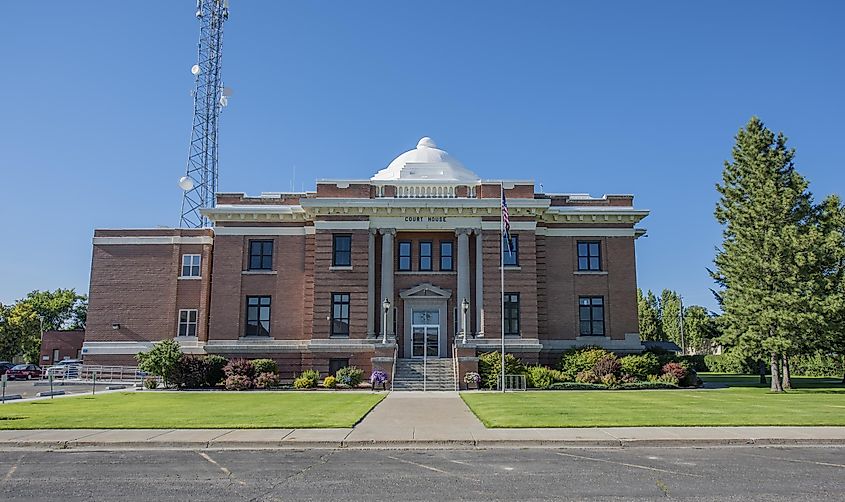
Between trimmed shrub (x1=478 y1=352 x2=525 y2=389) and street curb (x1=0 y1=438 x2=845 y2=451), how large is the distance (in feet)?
66.0

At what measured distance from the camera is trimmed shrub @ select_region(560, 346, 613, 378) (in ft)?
119

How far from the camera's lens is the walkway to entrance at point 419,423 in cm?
1470

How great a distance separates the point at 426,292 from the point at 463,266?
9.07 feet

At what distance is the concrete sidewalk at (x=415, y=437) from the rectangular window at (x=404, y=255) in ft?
77.8

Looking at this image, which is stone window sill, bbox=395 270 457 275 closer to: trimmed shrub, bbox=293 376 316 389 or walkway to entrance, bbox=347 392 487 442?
trimmed shrub, bbox=293 376 316 389

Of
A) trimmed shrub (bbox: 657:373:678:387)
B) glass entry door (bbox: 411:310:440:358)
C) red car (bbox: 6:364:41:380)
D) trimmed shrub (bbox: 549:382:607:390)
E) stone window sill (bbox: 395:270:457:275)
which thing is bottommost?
red car (bbox: 6:364:41:380)

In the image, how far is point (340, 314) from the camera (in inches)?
1508

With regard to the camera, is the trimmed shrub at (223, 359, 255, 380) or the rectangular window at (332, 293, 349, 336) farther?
the rectangular window at (332, 293, 349, 336)

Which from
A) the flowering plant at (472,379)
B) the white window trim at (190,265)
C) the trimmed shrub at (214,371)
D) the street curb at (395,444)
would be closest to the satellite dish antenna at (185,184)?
the white window trim at (190,265)

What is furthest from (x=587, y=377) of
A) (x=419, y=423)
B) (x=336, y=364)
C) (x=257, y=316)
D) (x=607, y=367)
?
(x=419, y=423)

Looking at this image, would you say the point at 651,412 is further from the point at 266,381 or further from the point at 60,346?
the point at 60,346

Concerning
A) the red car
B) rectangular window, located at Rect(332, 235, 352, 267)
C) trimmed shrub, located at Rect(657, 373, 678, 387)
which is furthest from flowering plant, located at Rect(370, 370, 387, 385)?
the red car

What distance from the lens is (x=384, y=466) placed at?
1134 centimetres

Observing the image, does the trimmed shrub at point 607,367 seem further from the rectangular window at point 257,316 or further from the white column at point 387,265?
the rectangular window at point 257,316
